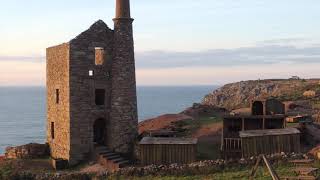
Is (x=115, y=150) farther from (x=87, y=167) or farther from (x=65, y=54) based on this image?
(x=65, y=54)

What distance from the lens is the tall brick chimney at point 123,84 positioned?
39.1 meters

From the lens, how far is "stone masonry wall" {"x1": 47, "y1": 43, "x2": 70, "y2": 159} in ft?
126

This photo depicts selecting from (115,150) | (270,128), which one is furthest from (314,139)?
(115,150)

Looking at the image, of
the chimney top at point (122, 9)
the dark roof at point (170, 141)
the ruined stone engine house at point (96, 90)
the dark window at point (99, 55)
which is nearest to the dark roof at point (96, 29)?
the ruined stone engine house at point (96, 90)

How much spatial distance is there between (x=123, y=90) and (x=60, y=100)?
5.05m

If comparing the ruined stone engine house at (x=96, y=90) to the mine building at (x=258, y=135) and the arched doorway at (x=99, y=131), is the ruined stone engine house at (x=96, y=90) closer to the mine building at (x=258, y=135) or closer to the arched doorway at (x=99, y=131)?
the arched doorway at (x=99, y=131)

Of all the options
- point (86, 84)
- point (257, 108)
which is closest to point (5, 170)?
point (86, 84)

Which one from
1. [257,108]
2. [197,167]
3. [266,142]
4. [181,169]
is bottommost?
[181,169]

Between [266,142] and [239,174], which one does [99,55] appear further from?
[239,174]

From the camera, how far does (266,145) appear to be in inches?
1358

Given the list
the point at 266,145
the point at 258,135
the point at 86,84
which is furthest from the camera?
the point at 86,84

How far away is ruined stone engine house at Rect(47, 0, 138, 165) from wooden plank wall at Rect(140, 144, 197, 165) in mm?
3990

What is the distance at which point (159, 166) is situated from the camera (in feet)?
107

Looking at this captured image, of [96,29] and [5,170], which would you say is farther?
[96,29]
